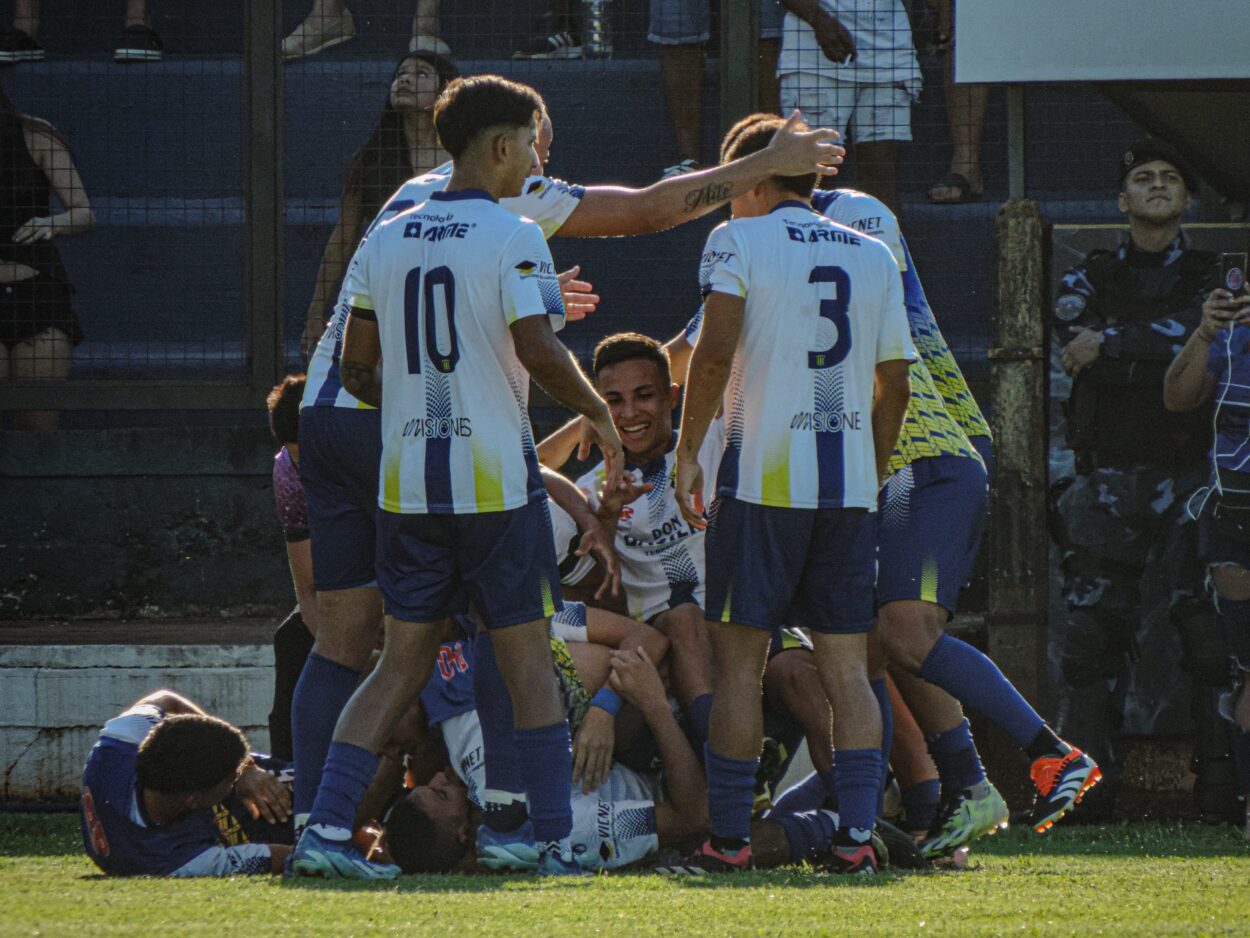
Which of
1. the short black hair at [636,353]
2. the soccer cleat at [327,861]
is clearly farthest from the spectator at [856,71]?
the soccer cleat at [327,861]

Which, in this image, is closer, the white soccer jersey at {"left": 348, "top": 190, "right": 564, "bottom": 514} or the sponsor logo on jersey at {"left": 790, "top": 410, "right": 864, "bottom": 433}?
the white soccer jersey at {"left": 348, "top": 190, "right": 564, "bottom": 514}

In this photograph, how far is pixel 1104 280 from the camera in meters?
7.44

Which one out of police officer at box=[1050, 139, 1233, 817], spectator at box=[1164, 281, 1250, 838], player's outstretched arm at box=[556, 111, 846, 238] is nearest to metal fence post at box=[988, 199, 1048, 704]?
police officer at box=[1050, 139, 1233, 817]

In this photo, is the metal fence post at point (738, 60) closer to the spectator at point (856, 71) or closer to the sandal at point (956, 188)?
the spectator at point (856, 71)

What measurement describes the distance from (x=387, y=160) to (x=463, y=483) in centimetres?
424

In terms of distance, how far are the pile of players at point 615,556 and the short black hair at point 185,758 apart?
0.25 metres

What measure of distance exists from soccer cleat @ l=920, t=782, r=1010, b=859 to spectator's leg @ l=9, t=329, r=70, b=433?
504 centimetres

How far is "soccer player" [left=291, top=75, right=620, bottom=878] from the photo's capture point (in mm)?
4699

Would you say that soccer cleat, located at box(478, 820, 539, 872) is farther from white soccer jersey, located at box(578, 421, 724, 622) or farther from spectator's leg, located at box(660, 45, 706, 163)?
spectator's leg, located at box(660, 45, 706, 163)

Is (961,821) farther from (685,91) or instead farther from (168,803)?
(685,91)

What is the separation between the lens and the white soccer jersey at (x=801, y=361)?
195 inches

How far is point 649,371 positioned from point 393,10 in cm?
409

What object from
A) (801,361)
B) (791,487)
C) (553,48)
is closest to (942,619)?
(791,487)

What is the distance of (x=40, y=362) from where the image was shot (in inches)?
346
